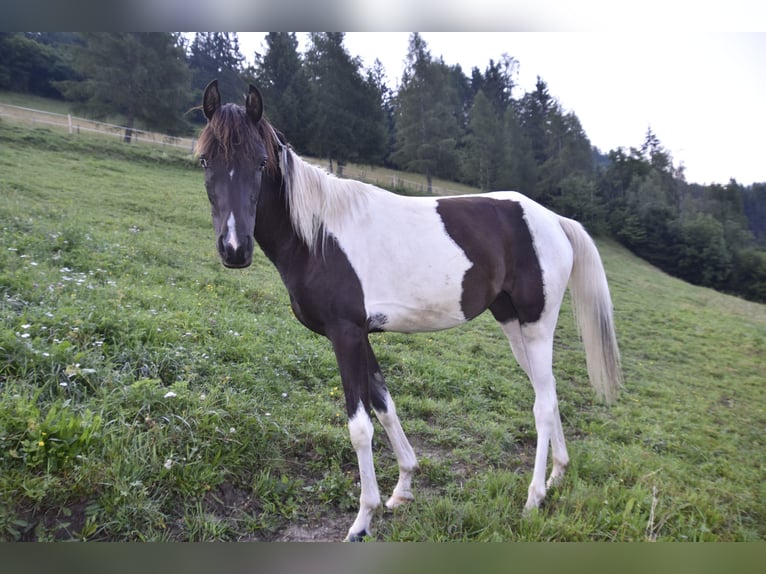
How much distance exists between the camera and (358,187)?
6.86 feet

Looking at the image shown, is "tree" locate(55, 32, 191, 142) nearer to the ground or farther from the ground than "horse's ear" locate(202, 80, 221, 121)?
farther from the ground

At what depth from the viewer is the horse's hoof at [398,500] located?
2062mm

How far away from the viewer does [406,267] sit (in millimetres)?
1988

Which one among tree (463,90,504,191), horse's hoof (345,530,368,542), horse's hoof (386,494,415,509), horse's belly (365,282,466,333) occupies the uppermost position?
tree (463,90,504,191)

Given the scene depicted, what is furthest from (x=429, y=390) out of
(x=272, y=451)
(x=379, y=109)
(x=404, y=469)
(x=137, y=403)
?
(x=379, y=109)

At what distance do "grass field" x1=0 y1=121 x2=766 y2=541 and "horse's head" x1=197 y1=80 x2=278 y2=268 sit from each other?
1034 millimetres

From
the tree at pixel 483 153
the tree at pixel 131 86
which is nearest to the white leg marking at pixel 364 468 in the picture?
the tree at pixel 483 153

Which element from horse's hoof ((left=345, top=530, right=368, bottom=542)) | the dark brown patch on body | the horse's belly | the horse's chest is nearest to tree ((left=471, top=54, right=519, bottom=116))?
the dark brown patch on body

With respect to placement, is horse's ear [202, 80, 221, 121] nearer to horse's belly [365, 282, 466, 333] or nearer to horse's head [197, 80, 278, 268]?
horse's head [197, 80, 278, 268]

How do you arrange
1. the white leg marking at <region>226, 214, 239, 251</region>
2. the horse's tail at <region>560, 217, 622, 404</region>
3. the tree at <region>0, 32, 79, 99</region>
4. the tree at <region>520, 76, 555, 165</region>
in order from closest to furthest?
the white leg marking at <region>226, 214, 239, 251</region>
the horse's tail at <region>560, 217, 622, 404</region>
the tree at <region>520, 76, 555, 165</region>
the tree at <region>0, 32, 79, 99</region>

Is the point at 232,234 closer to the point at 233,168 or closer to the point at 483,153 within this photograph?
the point at 233,168

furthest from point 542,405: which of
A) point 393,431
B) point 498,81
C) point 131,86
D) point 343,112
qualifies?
point 131,86

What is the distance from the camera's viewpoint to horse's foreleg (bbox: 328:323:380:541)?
181 centimetres

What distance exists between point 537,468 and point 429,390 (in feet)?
3.90
